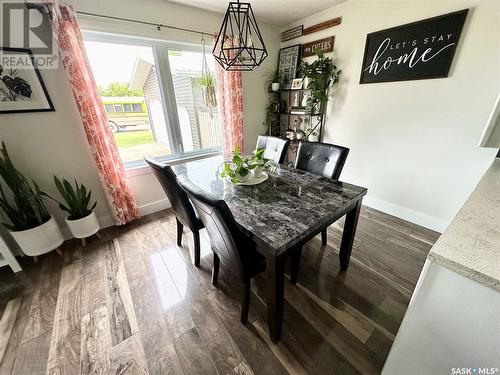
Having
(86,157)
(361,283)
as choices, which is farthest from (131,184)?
(361,283)

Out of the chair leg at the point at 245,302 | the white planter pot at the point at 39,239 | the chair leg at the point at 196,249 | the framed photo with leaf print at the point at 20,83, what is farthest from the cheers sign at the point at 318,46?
the white planter pot at the point at 39,239

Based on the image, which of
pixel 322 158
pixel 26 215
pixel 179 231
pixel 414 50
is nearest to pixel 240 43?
pixel 322 158

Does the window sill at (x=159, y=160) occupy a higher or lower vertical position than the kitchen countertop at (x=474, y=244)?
lower

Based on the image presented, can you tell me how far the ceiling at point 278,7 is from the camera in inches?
88.0

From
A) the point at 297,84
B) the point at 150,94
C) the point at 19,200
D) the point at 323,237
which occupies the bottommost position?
the point at 323,237

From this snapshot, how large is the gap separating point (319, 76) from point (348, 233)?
81.3 inches

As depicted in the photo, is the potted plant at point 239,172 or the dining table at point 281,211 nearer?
the dining table at point 281,211

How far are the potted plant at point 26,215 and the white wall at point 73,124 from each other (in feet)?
0.56

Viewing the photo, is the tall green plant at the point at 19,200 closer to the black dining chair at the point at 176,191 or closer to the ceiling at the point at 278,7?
the black dining chair at the point at 176,191

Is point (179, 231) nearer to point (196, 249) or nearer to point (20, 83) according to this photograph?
point (196, 249)

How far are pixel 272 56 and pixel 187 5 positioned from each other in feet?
4.45

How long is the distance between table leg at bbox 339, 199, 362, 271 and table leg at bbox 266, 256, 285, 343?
2.39 feet

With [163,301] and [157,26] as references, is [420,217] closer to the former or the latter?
[163,301]

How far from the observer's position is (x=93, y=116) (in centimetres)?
190
